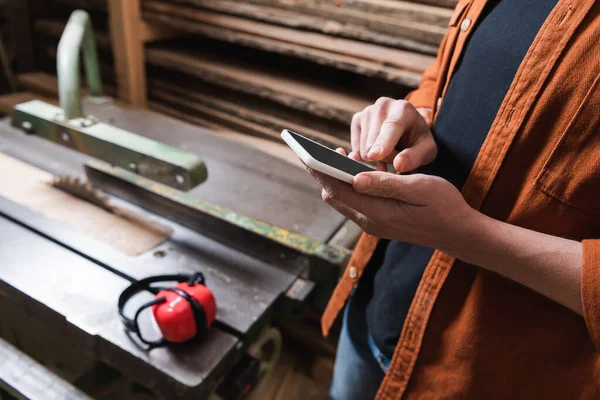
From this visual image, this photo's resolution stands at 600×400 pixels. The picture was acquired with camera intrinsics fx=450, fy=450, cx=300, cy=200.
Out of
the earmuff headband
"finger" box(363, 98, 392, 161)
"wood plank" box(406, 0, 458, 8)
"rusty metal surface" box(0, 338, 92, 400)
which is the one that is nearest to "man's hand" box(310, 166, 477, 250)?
"finger" box(363, 98, 392, 161)

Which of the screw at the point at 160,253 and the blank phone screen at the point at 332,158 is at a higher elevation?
the blank phone screen at the point at 332,158

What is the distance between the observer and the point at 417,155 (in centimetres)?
68

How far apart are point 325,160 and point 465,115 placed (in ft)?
0.80

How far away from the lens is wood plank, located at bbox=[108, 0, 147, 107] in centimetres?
197

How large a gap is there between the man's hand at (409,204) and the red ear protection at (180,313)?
435 mm

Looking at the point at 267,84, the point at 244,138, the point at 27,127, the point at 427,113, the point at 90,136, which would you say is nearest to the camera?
the point at 427,113

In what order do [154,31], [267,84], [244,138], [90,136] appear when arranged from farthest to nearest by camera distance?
[154,31] → [244,138] → [267,84] → [90,136]

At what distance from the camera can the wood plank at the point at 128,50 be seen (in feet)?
6.45

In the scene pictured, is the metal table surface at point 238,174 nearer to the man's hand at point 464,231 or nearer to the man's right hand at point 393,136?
the man's right hand at point 393,136

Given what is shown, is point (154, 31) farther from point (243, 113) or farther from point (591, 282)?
point (591, 282)

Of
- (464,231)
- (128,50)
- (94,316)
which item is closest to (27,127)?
(94,316)

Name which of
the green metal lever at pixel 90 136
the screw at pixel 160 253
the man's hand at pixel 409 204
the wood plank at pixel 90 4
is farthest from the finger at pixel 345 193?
the wood plank at pixel 90 4

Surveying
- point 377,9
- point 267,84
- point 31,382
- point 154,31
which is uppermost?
point 377,9

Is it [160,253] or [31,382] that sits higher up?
[160,253]
